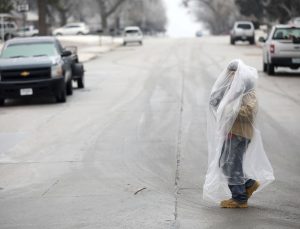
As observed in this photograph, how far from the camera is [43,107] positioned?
55.9ft

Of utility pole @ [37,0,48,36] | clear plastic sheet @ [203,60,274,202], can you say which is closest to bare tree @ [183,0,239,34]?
utility pole @ [37,0,48,36]

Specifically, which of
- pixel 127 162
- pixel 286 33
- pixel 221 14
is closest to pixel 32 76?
pixel 127 162

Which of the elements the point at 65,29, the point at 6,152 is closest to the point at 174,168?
the point at 6,152

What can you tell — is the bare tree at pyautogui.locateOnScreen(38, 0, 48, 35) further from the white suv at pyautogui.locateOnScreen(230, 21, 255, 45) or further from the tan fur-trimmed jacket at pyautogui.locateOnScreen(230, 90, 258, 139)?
the tan fur-trimmed jacket at pyautogui.locateOnScreen(230, 90, 258, 139)

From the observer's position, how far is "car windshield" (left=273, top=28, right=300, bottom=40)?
2520 cm

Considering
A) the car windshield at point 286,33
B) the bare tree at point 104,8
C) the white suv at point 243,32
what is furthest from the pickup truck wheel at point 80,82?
the bare tree at point 104,8

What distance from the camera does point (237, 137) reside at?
718 centimetres

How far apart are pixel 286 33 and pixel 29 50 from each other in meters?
11.2

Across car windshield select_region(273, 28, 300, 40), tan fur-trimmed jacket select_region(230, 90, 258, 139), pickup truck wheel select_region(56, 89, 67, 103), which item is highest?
tan fur-trimmed jacket select_region(230, 90, 258, 139)

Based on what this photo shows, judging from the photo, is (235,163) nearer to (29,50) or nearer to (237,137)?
(237,137)

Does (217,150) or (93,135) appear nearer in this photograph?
(217,150)

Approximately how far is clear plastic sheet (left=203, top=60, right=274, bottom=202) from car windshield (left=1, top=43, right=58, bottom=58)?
11634 mm

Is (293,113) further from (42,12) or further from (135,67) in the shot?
(42,12)

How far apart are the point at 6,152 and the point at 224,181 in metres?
5.12
